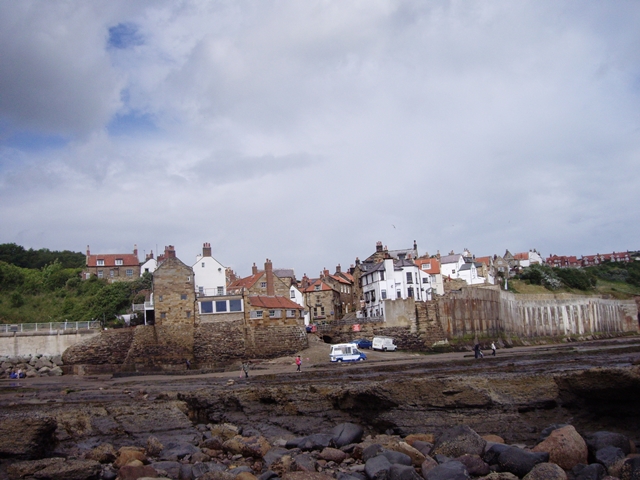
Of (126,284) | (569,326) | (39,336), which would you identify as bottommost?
(569,326)

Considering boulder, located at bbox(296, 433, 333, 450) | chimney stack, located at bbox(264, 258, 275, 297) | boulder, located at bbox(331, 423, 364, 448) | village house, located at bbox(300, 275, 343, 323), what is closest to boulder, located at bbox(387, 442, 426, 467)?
boulder, located at bbox(331, 423, 364, 448)

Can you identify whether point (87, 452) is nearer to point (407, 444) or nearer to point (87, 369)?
point (407, 444)

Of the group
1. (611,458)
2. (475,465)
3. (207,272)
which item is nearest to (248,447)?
(475,465)

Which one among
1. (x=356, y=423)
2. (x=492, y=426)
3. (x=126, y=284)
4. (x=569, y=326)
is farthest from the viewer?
(x=569, y=326)

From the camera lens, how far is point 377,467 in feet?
36.1

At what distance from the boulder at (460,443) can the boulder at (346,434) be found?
8.40 feet

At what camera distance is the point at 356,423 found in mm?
16047

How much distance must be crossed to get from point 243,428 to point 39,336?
3999cm

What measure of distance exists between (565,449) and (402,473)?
325 cm

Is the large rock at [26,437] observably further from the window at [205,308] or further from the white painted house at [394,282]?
the white painted house at [394,282]

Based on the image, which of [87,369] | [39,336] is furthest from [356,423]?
[39,336]

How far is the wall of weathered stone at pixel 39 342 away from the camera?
49500 millimetres

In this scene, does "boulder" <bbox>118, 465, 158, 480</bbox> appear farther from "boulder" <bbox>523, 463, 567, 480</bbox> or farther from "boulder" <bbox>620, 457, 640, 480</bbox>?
"boulder" <bbox>620, 457, 640, 480</bbox>

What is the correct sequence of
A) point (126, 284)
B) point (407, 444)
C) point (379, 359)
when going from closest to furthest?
1. point (407, 444)
2. point (379, 359)
3. point (126, 284)
